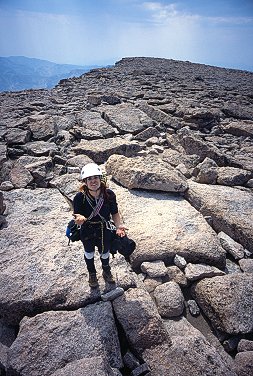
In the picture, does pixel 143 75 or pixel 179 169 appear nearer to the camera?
pixel 179 169

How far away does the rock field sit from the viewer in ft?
11.5

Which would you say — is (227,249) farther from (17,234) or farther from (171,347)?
(17,234)

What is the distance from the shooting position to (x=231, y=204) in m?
6.23

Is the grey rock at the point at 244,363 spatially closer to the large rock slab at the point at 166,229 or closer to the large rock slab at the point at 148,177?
the large rock slab at the point at 166,229

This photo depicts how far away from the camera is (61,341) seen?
140 inches

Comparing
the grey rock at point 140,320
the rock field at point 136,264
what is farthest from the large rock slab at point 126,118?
the grey rock at point 140,320

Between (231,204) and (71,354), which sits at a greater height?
(231,204)

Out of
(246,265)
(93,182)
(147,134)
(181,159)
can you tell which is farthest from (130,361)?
(147,134)

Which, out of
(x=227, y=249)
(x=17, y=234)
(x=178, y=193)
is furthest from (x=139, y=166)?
(x=17, y=234)

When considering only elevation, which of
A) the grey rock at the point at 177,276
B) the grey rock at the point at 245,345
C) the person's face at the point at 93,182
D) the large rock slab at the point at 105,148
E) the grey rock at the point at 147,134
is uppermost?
the person's face at the point at 93,182

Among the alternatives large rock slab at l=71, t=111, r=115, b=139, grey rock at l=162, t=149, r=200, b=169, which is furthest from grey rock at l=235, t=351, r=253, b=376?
large rock slab at l=71, t=111, r=115, b=139

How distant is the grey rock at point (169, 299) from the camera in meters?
4.14

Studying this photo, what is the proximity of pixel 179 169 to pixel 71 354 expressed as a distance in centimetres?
593

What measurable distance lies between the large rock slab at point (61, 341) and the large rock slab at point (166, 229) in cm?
148
